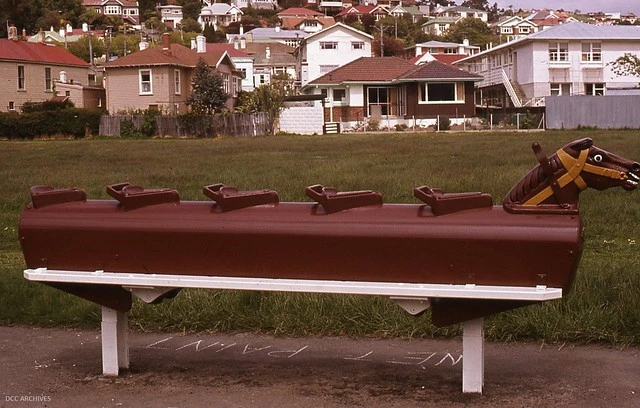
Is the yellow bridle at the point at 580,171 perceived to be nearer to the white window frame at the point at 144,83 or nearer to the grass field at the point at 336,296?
the grass field at the point at 336,296

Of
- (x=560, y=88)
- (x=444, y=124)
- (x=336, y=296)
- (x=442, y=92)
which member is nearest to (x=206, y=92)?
(x=444, y=124)

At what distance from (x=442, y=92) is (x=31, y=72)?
94.9 feet

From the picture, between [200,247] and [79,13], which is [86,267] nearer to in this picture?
[200,247]

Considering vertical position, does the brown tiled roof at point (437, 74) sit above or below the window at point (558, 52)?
below

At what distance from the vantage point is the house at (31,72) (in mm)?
70812

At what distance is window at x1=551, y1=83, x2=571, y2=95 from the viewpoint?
73.0 metres

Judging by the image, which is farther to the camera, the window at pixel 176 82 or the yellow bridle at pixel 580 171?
the window at pixel 176 82

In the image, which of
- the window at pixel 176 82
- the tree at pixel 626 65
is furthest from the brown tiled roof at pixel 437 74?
the window at pixel 176 82

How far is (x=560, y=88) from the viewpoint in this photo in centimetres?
7356

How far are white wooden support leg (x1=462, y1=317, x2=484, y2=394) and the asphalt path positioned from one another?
65mm

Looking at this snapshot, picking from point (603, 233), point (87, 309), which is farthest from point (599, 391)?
point (603, 233)

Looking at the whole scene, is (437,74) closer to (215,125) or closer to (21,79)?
(215,125)

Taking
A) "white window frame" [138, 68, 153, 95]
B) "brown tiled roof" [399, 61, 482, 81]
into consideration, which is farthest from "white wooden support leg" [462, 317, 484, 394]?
"white window frame" [138, 68, 153, 95]

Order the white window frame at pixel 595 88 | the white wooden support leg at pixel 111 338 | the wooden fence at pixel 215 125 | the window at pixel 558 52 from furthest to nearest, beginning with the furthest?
1. the white window frame at pixel 595 88
2. the window at pixel 558 52
3. the wooden fence at pixel 215 125
4. the white wooden support leg at pixel 111 338
